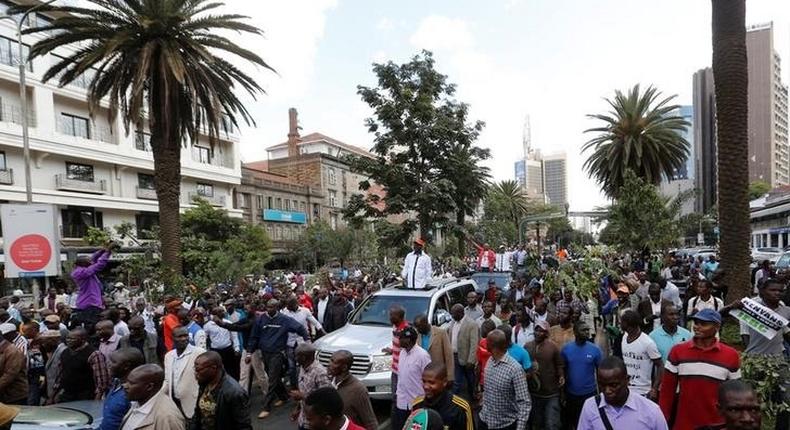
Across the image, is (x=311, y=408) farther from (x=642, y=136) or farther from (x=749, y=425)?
(x=642, y=136)

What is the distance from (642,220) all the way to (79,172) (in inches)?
1237

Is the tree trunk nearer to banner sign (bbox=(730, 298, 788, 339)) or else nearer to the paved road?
banner sign (bbox=(730, 298, 788, 339))

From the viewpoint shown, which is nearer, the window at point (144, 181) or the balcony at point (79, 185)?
the balcony at point (79, 185)

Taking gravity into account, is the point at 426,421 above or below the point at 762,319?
below

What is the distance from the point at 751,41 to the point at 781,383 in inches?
4914

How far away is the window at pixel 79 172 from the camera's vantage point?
30.5 metres

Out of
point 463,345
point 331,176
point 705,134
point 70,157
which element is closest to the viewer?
point 463,345

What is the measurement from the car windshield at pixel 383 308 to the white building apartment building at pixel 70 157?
774 inches

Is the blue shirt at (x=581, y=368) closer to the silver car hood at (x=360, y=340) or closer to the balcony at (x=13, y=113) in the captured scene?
the silver car hood at (x=360, y=340)

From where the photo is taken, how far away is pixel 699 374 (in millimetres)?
3891

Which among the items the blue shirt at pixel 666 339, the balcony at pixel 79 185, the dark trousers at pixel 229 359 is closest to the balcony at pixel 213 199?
the balcony at pixel 79 185

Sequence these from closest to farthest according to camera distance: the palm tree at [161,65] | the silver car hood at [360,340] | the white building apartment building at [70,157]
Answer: the silver car hood at [360,340]
the palm tree at [161,65]
the white building apartment building at [70,157]

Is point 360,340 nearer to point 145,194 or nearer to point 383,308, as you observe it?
point 383,308

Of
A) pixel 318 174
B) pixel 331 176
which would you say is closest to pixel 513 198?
pixel 331 176
